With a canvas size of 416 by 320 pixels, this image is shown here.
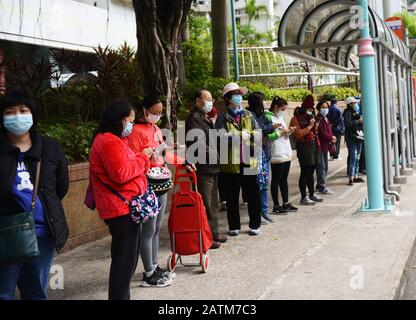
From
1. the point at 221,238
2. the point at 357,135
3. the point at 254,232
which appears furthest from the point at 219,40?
the point at 221,238

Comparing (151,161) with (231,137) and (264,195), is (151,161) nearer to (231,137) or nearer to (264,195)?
(231,137)

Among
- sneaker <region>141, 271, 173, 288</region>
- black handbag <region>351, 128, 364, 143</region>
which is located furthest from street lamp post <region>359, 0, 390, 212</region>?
sneaker <region>141, 271, 173, 288</region>

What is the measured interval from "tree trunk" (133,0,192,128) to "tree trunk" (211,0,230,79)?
5.98m

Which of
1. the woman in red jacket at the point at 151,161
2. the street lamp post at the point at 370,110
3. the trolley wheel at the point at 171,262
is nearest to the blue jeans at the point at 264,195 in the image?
the street lamp post at the point at 370,110

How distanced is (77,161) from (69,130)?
72 cm

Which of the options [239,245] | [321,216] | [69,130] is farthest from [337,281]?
[69,130]

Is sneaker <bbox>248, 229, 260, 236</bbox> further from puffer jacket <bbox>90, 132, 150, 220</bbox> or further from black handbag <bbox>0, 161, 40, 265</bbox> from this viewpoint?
black handbag <bbox>0, 161, 40, 265</bbox>

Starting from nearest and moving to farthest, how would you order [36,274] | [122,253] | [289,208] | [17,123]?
[17,123], [36,274], [122,253], [289,208]

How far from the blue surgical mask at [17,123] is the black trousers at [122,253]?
99cm

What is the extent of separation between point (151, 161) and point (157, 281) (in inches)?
43.6

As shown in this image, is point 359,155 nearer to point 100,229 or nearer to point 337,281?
point 100,229

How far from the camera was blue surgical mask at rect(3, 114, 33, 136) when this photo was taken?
3.77 m

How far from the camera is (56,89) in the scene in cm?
977

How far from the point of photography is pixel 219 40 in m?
15.0
